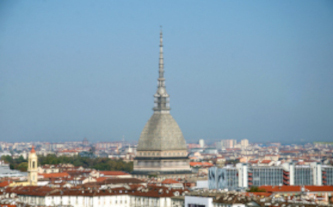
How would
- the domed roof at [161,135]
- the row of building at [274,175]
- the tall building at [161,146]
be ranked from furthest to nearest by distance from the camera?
the domed roof at [161,135] → the tall building at [161,146] → the row of building at [274,175]

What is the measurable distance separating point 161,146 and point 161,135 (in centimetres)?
107

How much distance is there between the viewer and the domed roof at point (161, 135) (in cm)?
9500

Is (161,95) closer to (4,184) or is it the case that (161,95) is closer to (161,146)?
(161,146)

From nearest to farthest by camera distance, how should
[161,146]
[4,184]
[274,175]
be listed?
[4,184] → [274,175] → [161,146]

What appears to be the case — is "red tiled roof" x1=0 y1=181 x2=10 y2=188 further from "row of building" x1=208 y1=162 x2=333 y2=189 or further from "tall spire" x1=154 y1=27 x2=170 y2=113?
"tall spire" x1=154 y1=27 x2=170 y2=113

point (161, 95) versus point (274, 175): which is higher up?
point (161, 95)

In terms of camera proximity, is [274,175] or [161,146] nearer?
[274,175]

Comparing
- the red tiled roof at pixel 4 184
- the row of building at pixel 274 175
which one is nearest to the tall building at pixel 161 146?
the row of building at pixel 274 175

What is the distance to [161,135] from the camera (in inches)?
3748

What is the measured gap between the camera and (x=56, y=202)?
191 ft

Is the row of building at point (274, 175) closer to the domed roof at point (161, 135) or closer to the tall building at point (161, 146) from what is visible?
the tall building at point (161, 146)

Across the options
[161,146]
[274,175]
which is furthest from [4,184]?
[161,146]

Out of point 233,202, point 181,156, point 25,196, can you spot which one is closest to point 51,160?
point 181,156

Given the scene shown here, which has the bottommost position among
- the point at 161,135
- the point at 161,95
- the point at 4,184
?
the point at 4,184
